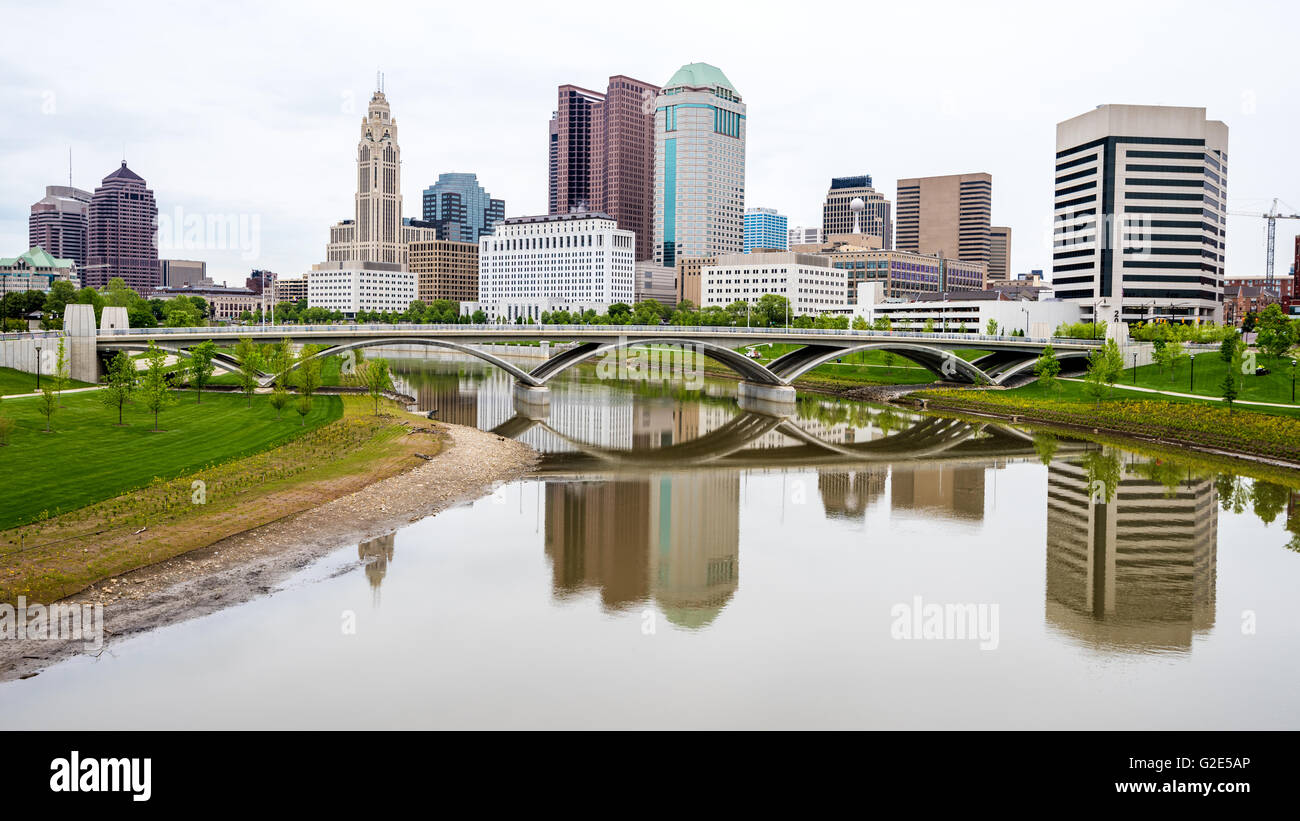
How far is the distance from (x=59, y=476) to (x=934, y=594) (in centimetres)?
2589

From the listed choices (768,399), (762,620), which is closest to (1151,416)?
(768,399)

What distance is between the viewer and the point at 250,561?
81.4ft

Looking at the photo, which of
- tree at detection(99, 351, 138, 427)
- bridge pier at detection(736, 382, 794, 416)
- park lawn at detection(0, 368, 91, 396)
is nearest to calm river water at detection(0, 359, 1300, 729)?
tree at detection(99, 351, 138, 427)

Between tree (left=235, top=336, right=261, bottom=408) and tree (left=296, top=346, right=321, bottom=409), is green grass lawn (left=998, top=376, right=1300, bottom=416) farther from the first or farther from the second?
tree (left=235, top=336, right=261, bottom=408)

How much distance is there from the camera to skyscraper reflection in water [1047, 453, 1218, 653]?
72.0 ft

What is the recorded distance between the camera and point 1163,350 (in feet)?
227

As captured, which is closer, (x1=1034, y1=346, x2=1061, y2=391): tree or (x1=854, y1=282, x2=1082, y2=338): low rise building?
(x1=1034, y1=346, x2=1061, y2=391): tree

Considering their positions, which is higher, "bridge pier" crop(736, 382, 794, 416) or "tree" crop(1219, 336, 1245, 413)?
"tree" crop(1219, 336, 1245, 413)

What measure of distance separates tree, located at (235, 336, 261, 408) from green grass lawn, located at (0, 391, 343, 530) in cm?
117

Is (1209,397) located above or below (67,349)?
below

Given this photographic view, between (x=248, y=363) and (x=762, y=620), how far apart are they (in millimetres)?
40431

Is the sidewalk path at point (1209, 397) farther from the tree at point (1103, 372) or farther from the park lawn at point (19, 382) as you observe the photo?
the park lawn at point (19, 382)

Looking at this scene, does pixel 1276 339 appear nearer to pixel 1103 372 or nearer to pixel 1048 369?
pixel 1103 372

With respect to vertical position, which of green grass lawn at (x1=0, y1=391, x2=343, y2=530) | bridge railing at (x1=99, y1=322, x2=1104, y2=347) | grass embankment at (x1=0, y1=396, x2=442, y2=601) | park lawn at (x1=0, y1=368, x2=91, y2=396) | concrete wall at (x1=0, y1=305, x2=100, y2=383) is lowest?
grass embankment at (x1=0, y1=396, x2=442, y2=601)
